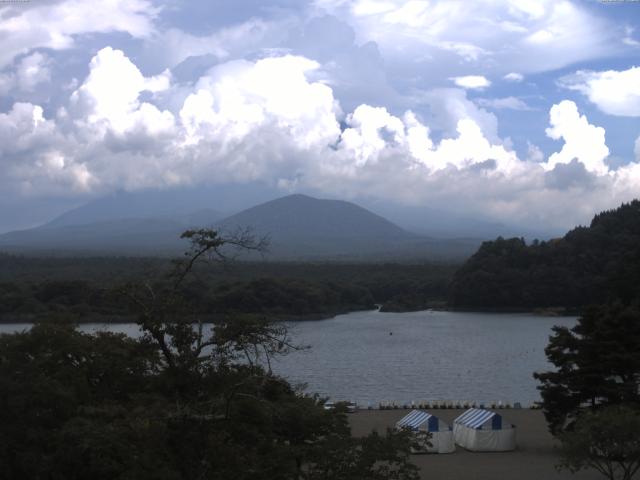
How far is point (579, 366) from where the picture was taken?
13.5 metres

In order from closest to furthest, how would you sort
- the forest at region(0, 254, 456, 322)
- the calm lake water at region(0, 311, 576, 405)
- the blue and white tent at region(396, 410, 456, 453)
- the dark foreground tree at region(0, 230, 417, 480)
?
the dark foreground tree at region(0, 230, 417, 480), the blue and white tent at region(396, 410, 456, 453), the calm lake water at region(0, 311, 576, 405), the forest at region(0, 254, 456, 322)

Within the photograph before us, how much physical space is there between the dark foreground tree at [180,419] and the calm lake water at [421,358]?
844 cm

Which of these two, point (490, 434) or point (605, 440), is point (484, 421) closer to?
point (490, 434)

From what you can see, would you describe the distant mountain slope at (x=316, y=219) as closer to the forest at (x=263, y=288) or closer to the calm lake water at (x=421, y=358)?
the forest at (x=263, y=288)

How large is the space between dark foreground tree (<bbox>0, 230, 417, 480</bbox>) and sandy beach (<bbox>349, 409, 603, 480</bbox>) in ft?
17.7

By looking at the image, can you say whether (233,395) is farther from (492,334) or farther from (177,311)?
(492,334)

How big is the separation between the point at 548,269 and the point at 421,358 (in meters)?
22.2

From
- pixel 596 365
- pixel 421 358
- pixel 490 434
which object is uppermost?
pixel 596 365

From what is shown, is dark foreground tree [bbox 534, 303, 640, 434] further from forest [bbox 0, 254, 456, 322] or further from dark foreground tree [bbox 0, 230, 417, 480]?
forest [bbox 0, 254, 456, 322]

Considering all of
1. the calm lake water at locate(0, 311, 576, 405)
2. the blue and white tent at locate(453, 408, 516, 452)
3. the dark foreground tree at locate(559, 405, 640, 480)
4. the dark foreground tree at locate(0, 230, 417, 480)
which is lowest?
the calm lake water at locate(0, 311, 576, 405)

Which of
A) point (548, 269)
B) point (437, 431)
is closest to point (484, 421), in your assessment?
point (437, 431)

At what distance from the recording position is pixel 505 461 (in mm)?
13367

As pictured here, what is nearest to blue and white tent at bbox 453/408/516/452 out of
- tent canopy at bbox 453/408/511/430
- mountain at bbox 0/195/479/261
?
tent canopy at bbox 453/408/511/430

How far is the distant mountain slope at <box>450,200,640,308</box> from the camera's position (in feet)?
161
